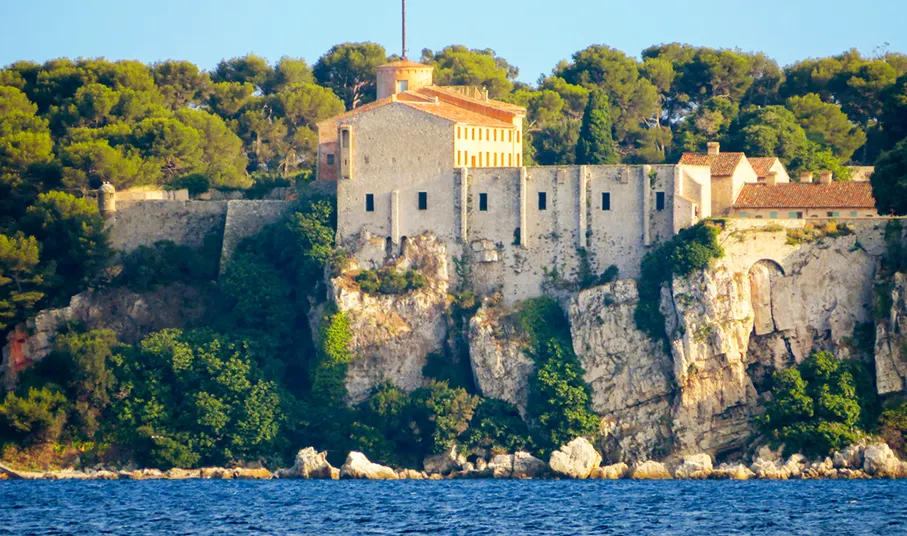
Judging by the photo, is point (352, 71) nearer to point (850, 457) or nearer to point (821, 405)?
point (821, 405)

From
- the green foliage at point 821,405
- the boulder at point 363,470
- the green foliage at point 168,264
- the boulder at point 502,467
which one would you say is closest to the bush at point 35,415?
the green foliage at point 168,264

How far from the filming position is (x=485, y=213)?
7294cm

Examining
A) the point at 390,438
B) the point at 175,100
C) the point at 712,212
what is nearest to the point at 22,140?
the point at 175,100

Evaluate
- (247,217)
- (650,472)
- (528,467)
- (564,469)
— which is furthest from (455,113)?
(650,472)

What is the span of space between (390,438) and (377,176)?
30.0 ft

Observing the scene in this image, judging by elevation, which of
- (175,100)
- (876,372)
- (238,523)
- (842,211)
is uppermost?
(175,100)

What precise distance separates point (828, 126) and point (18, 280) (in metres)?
31.1

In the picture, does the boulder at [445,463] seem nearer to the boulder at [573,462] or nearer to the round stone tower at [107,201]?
the boulder at [573,462]

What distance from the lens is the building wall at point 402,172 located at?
73.2 metres

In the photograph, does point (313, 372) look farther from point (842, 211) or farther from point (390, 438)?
point (842, 211)

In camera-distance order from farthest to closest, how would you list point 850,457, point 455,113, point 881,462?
1. point 455,113
2. point 850,457
3. point 881,462

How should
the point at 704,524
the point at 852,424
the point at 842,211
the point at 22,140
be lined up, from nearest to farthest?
the point at 704,524
the point at 852,424
the point at 842,211
the point at 22,140

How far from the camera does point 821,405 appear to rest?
6681 centimetres

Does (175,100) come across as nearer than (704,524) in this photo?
No
